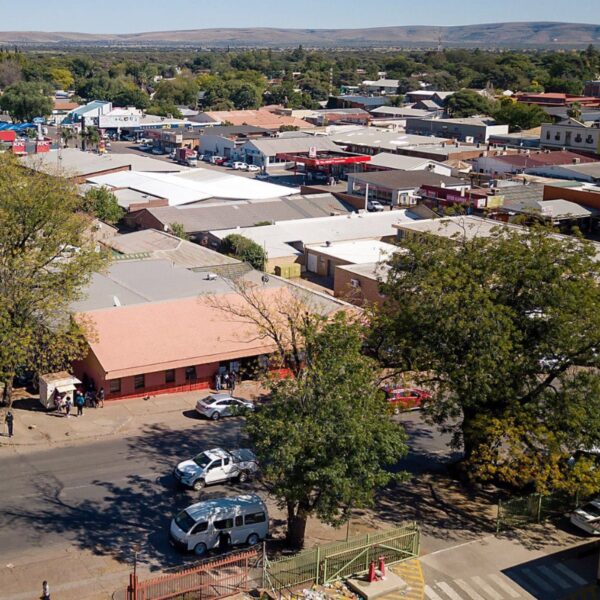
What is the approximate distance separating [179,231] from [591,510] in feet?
99.1

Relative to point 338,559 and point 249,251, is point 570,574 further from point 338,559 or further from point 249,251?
point 249,251

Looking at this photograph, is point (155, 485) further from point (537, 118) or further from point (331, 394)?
point (537, 118)

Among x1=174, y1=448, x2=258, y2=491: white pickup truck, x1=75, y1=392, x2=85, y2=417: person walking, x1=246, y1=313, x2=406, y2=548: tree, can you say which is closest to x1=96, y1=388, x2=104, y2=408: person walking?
x1=75, y1=392, x2=85, y2=417: person walking

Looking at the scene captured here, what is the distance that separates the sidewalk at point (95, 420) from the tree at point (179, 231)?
19.1 metres

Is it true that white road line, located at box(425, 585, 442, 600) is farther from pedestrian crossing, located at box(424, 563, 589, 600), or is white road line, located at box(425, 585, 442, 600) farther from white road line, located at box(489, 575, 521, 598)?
white road line, located at box(489, 575, 521, 598)

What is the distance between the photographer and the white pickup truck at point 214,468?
2009 cm

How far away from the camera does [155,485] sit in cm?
2039

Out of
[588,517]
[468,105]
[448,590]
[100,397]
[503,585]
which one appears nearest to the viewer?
[448,590]

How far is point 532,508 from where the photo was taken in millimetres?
19516

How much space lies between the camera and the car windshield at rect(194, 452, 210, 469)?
20.4 metres

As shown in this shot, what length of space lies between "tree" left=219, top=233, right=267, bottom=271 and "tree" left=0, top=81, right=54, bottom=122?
229ft

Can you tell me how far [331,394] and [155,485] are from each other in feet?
21.6

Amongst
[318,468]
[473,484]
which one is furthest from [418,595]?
[473,484]

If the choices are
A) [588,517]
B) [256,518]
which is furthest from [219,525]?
[588,517]
